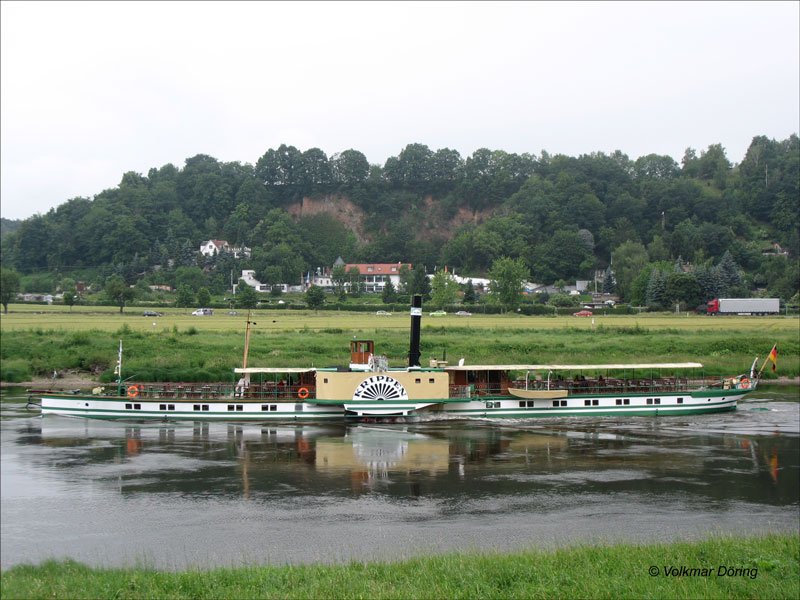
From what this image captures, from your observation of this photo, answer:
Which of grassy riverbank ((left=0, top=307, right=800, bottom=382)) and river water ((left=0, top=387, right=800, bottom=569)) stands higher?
grassy riverbank ((left=0, top=307, right=800, bottom=382))

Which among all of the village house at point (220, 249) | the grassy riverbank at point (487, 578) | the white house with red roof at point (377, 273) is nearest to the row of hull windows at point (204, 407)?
the grassy riverbank at point (487, 578)

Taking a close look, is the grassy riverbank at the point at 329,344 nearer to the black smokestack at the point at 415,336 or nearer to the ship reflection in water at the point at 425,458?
the black smokestack at the point at 415,336

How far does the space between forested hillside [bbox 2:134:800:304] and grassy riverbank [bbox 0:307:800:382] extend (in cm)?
5873

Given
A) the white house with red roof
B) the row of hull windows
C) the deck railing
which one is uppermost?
the white house with red roof

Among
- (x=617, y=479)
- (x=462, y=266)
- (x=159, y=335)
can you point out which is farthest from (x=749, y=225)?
(x=617, y=479)

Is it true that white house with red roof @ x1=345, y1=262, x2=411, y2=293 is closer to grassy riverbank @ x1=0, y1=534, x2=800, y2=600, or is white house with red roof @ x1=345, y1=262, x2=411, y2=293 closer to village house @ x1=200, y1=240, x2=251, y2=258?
village house @ x1=200, y1=240, x2=251, y2=258

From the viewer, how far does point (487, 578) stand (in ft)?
63.2

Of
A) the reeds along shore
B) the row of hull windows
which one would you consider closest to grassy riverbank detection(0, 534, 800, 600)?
the row of hull windows

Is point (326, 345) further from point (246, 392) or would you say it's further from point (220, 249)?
point (220, 249)

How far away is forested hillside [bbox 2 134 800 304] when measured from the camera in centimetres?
15762

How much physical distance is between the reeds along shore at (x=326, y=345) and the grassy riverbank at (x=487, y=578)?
1233 inches

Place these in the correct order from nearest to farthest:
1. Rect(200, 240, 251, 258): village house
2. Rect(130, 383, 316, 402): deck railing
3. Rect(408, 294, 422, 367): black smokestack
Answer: Rect(130, 383, 316, 402): deck railing → Rect(408, 294, 422, 367): black smokestack → Rect(200, 240, 251, 258): village house

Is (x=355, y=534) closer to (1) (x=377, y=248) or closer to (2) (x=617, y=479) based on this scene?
(2) (x=617, y=479)

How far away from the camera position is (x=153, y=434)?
43562 mm
